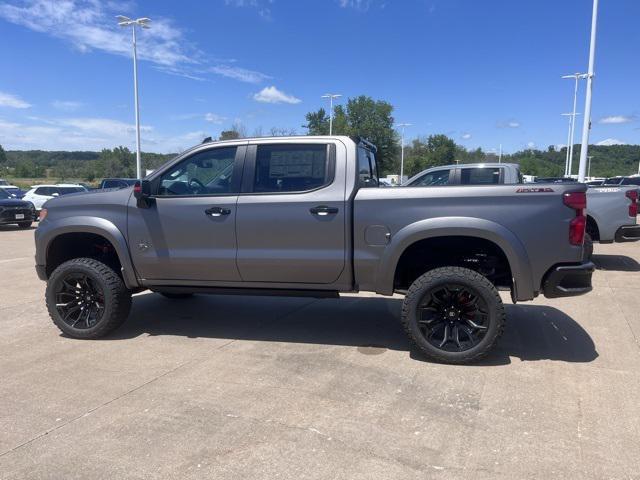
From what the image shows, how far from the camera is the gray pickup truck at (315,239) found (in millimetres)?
4223

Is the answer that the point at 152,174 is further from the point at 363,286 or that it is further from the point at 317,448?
the point at 317,448

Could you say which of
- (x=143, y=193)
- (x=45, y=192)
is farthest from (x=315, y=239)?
(x=45, y=192)

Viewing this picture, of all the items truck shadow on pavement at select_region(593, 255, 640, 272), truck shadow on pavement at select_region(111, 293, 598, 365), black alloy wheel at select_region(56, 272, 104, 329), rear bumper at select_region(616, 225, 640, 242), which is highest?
rear bumper at select_region(616, 225, 640, 242)

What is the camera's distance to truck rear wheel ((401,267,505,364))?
430 cm

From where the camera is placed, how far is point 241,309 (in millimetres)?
6422

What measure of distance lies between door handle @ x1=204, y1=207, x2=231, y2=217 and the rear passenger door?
125mm

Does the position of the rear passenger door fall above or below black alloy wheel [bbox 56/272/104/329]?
above

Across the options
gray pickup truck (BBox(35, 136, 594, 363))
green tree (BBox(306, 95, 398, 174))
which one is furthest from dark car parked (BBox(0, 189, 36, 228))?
green tree (BBox(306, 95, 398, 174))

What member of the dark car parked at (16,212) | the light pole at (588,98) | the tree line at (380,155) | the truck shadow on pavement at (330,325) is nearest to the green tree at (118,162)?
the tree line at (380,155)

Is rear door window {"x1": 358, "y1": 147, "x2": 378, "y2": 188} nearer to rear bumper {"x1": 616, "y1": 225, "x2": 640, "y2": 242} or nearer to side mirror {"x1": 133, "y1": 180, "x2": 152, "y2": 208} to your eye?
side mirror {"x1": 133, "y1": 180, "x2": 152, "y2": 208}

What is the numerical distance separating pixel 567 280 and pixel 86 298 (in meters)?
4.70

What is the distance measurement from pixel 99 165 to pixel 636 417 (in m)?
76.4

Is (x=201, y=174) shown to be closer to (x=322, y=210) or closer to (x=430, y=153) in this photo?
(x=322, y=210)

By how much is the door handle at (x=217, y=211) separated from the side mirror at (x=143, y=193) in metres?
0.64
